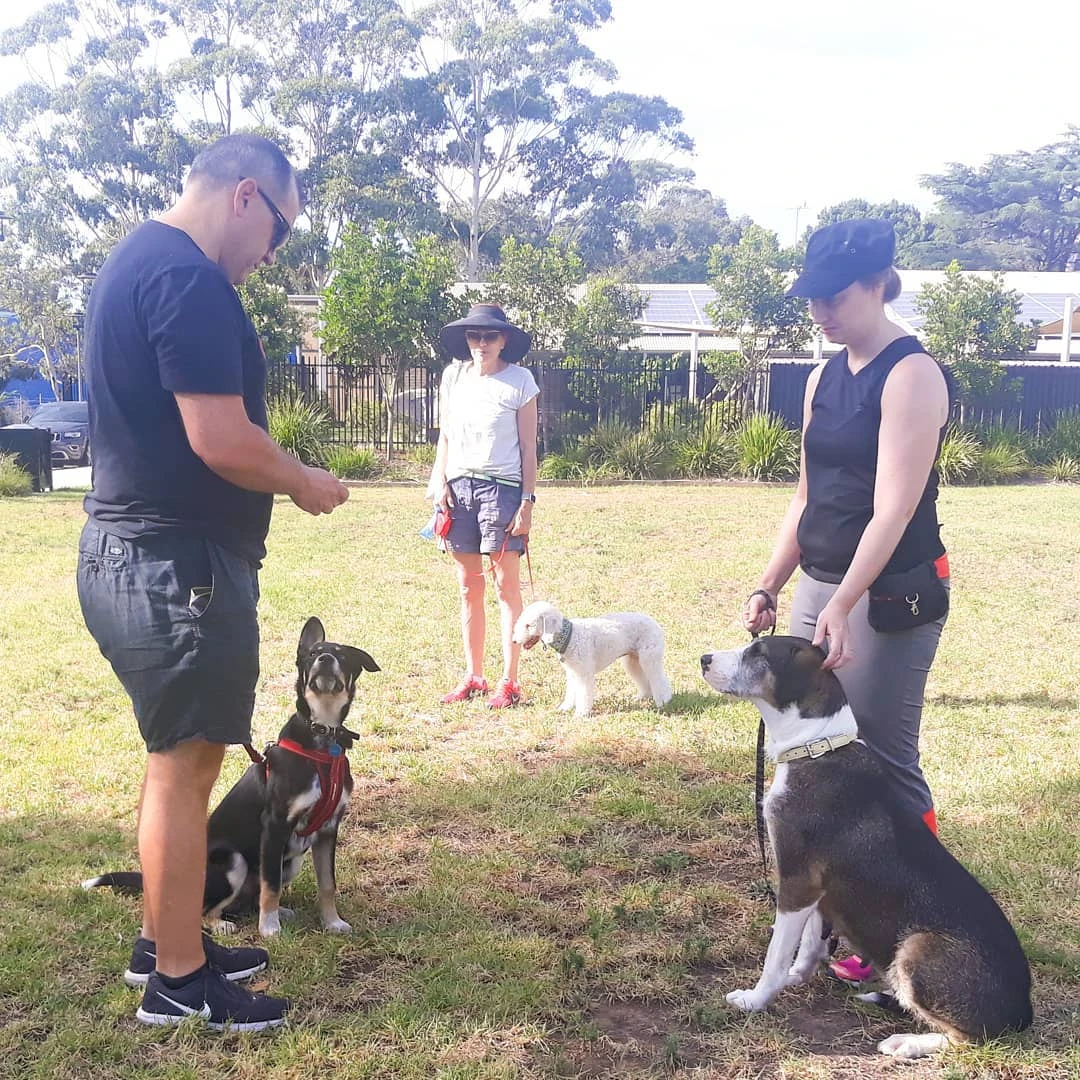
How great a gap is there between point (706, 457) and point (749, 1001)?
591 inches

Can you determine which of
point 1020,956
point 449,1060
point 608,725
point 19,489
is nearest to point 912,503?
point 1020,956

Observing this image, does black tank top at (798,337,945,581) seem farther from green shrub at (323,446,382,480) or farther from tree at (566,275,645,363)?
tree at (566,275,645,363)

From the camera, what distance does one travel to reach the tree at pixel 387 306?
730 inches

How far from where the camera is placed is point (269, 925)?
11.0ft

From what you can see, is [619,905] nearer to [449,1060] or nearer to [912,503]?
[449,1060]

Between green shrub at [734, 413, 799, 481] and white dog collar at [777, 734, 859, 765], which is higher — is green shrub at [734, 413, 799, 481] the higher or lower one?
the higher one

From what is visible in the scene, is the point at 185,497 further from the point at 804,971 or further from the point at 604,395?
the point at 604,395

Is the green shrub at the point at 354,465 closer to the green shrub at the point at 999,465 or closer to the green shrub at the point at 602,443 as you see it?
the green shrub at the point at 602,443

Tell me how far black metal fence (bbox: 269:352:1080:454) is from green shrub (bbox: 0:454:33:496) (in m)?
5.07

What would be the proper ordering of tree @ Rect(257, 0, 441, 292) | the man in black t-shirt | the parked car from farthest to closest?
tree @ Rect(257, 0, 441, 292) → the parked car → the man in black t-shirt

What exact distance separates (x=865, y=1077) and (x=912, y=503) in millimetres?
1431

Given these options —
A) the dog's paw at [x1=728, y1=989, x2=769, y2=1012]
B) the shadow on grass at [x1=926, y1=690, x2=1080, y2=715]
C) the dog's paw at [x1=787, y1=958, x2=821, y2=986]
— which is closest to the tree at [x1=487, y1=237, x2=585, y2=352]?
the shadow on grass at [x1=926, y1=690, x2=1080, y2=715]

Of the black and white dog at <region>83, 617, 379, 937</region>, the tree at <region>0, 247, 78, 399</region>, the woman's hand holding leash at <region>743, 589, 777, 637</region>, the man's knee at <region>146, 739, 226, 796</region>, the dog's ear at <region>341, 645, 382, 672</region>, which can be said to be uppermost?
the tree at <region>0, 247, 78, 399</region>

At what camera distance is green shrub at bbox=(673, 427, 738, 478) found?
57.6ft
